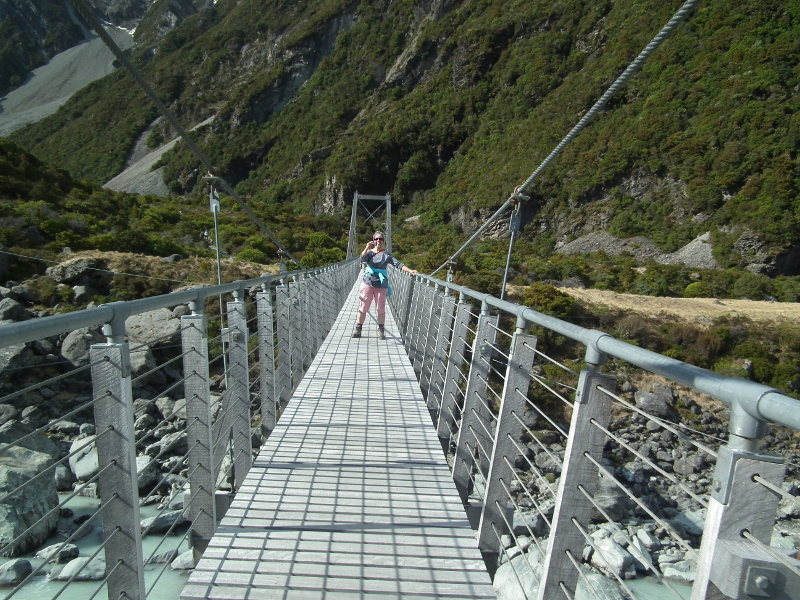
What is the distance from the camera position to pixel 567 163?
37.1 m

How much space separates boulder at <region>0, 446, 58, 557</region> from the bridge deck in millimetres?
4217

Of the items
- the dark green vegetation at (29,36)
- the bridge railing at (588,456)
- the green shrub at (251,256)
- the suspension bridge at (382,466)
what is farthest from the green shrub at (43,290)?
the dark green vegetation at (29,36)

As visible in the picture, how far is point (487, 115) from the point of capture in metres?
48.3

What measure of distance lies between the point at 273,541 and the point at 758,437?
68.1 inches

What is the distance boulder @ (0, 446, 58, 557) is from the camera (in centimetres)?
548

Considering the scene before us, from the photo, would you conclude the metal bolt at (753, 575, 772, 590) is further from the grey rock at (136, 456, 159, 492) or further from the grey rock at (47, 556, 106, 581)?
the grey rock at (136, 456, 159, 492)

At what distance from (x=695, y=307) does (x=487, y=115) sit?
3445 cm

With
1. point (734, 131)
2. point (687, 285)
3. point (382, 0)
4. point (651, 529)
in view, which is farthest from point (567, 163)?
point (382, 0)

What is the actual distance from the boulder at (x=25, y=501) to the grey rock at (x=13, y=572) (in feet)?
1.34

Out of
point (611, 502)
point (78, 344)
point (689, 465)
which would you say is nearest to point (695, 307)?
point (689, 465)

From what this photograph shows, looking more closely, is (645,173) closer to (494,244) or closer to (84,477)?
(494,244)

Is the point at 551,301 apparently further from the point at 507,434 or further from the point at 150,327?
the point at 507,434

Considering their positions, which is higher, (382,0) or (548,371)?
(382,0)

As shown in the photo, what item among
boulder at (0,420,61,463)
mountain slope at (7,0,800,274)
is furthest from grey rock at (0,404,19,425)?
mountain slope at (7,0,800,274)
